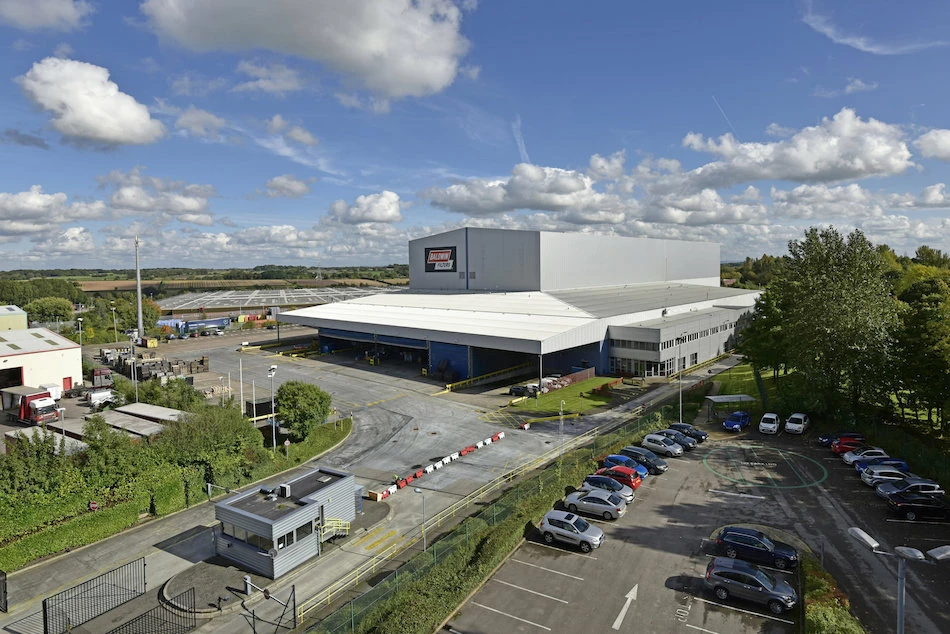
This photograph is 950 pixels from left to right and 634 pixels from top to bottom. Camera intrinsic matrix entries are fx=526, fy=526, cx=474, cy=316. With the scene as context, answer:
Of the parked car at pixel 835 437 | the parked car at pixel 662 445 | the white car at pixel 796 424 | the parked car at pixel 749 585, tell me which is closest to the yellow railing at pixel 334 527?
the parked car at pixel 749 585

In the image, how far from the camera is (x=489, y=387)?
56625mm

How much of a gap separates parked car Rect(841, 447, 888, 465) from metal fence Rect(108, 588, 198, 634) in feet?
121

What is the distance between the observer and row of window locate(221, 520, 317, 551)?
22094 millimetres

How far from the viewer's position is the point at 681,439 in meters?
37.2

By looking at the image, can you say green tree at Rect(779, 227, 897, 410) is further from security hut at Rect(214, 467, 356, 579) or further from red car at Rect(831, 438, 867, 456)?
security hut at Rect(214, 467, 356, 579)

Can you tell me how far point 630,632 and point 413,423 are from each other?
27.7m

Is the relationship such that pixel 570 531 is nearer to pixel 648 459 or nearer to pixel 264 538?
pixel 648 459

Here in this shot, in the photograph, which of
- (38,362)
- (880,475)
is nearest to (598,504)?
(880,475)

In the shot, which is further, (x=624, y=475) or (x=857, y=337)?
(x=857, y=337)

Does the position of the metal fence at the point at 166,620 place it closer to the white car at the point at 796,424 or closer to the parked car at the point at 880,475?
the parked car at the point at 880,475

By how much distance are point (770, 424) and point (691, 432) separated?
704cm

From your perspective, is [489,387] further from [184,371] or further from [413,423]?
[184,371]

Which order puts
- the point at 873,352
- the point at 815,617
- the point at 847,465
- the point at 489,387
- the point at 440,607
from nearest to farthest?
the point at 815,617 < the point at 440,607 < the point at 847,465 < the point at 873,352 < the point at 489,387

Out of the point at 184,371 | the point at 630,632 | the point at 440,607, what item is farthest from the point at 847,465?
the point at 184,371
